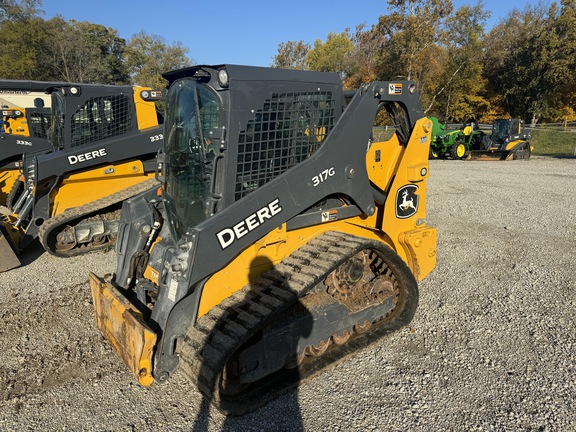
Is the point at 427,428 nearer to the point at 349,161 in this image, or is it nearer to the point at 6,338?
the point at 349,161

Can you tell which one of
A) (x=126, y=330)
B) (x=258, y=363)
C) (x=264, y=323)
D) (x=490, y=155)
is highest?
(x=490, y=155)

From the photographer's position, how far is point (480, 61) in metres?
34.2

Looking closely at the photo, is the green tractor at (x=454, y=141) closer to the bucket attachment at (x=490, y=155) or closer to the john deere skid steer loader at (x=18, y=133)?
the bucket attachment at (x=490, y=155)

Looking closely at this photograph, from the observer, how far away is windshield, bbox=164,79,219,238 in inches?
117

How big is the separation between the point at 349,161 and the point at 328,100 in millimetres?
556

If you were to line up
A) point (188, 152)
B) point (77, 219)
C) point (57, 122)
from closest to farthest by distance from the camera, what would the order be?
point (188, 152) < point (77, 219) < point (57, 122)

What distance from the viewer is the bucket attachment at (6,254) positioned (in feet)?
18.8

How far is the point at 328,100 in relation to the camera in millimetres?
3422

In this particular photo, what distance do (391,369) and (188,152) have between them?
254 cm

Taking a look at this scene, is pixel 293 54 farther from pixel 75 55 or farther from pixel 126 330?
pixel 126 330

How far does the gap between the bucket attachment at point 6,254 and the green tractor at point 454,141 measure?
1837 centimetres

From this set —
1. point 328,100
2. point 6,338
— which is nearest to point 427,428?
point 328,100

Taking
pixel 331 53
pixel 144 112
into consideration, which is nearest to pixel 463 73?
pixel 331 53

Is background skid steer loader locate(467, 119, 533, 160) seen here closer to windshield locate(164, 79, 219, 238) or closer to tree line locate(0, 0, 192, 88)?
windshield locate(164, 79, 219, 238)
